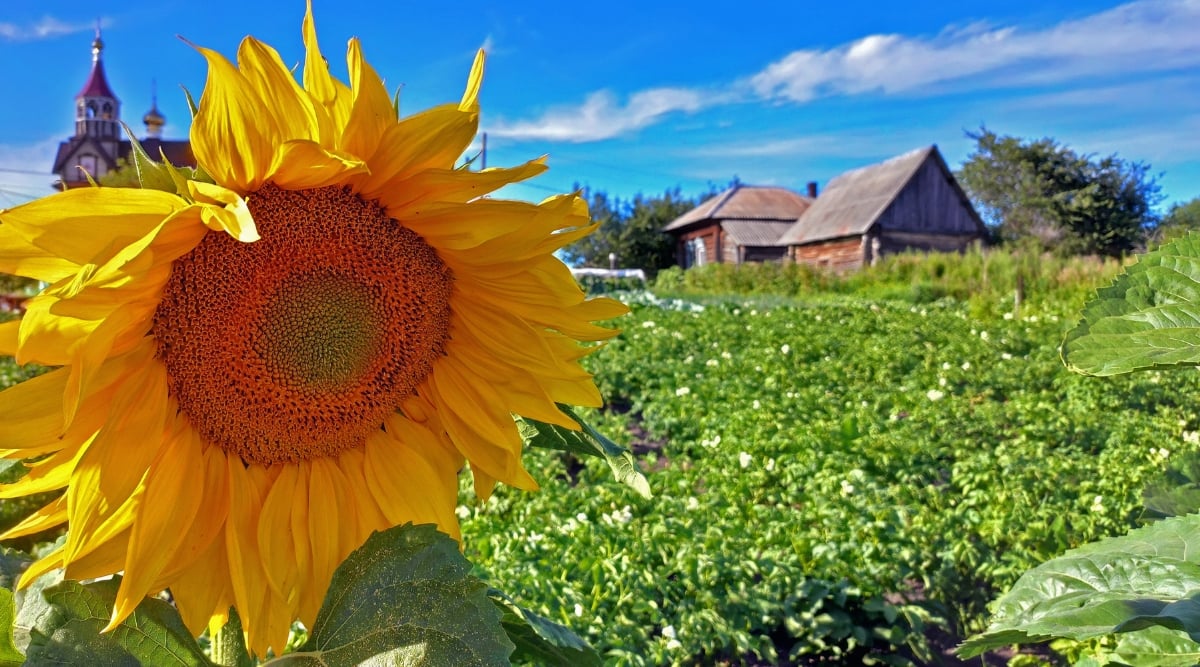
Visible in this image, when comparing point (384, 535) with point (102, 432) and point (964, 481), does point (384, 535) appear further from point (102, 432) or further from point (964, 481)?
point (964, 481)

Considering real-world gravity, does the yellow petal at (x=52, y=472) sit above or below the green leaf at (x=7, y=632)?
above

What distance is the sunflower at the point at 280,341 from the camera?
0.76 metres

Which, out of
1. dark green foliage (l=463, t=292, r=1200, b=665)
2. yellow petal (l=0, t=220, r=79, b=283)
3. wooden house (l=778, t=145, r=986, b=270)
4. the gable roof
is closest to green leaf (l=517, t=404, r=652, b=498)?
yellow petal (l=0, t=220, r=79, b=283)

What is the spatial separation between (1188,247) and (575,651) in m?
0.95

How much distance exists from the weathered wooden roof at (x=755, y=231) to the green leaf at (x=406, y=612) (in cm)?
3480

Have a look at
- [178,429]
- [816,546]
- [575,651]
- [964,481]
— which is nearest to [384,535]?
[178,429]

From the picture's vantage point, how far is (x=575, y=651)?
3.63ft

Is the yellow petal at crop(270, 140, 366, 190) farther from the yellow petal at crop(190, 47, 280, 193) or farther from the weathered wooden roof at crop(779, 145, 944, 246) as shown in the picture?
the weathered wooden roof at crop(779, 145, 944, 246)

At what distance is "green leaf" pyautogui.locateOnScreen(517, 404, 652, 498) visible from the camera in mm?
1000

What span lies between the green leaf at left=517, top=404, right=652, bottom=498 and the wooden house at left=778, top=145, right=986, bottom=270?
2757 cm

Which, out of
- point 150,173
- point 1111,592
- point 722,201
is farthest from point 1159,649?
point 722,201

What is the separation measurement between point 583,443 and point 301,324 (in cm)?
32

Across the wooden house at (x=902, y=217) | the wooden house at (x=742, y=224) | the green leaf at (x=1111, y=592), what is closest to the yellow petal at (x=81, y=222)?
the green leaf at (x=1111, y=592)

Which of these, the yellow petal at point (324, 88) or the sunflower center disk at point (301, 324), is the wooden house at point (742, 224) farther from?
the yellow petal at point (324, 88)
